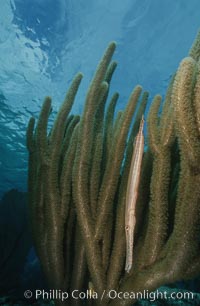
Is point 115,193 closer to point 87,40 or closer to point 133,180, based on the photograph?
point 133,180

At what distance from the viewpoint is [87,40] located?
1065cm

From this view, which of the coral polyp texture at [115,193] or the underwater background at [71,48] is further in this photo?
the underwater background at [71,48]

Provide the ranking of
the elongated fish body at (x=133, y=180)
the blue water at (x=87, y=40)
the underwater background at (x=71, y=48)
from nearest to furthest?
the elongated fish body at (x=133, y=180) → the underwater background at (x=71, y=48) → the blue water at (x=87, y=40)

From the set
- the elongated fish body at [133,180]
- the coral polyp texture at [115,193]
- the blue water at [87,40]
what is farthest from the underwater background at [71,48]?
the elongated fish body at [133,180]

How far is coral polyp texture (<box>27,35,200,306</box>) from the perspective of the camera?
2113 mm

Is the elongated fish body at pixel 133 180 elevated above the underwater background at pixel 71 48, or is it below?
below

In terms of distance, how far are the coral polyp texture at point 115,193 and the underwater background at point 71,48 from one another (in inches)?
226

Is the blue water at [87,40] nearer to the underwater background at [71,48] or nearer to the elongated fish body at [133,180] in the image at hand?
the underwater background at [71,48]

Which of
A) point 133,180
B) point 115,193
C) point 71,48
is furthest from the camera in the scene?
A: point 71,48

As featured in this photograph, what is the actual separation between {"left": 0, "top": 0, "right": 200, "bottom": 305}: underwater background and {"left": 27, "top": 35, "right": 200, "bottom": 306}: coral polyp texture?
574 cm

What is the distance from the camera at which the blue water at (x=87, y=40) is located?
9.52 m

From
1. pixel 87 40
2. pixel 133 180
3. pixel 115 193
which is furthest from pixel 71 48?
pixel 133 180

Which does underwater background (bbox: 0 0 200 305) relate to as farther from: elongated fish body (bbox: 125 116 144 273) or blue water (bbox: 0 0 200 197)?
elongated fish body (bbox: 125 116 144 273)

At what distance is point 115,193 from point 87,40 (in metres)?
9.29
